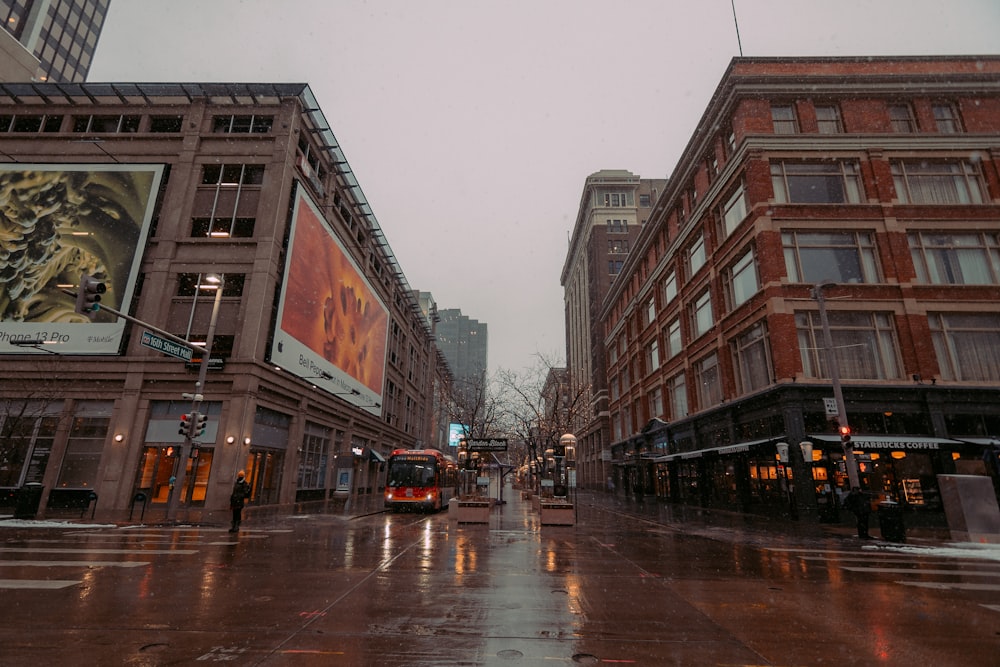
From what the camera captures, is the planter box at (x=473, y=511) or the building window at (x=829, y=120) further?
the building window at (x=829, y=120)

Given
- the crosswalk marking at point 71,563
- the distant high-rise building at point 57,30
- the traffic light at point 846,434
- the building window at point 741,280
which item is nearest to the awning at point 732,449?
the traffic light at point 846,434

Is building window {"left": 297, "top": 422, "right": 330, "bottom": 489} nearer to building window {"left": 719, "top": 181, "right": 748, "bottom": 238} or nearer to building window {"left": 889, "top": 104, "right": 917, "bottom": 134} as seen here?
building window {"left": 719, "top": 181, "right": 748, "bottom": 238}

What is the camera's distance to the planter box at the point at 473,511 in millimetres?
19188

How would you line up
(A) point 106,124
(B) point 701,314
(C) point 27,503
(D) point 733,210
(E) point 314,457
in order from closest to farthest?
(C) point 27,503, (D) point 733,210, (A) point 106,124, (B) point 701,314, (E) point 314,457

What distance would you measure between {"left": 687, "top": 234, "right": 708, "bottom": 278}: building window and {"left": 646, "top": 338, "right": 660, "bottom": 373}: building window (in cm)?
890

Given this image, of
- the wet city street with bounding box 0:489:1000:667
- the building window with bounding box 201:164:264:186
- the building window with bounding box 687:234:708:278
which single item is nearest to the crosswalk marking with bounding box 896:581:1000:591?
the wet city street with bounding box 0:489:1000:667

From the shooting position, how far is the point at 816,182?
2586 centimetres

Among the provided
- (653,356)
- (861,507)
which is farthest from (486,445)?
(653,356)

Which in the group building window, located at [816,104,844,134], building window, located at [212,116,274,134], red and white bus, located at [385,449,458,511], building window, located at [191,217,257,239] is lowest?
red and white bus, located at [385,449,458,511]

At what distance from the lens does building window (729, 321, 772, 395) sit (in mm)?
24828

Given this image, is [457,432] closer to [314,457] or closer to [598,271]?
[314,457]

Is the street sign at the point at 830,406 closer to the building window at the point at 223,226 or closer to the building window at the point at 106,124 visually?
the building window at the point at 223,226

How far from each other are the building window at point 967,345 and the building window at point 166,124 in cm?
4233

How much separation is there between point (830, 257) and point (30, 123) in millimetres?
47203
